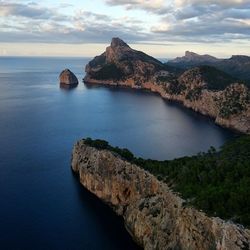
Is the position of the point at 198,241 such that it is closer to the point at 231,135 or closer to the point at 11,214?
the point at 11,214

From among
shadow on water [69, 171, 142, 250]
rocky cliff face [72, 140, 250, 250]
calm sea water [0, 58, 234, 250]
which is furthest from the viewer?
calm sea water [0, 58, 234, 250]

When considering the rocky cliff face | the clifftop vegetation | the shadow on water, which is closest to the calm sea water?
the shadow on water

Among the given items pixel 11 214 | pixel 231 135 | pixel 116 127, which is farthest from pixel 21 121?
pixel 11 214

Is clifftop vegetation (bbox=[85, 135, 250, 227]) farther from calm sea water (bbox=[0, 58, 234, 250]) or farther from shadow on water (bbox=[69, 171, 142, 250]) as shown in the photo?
calm sea water (bbox=[0, 58, 234, 250])

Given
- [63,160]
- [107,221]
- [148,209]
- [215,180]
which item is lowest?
[107,221]

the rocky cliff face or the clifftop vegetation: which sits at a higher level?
the clifftop vegetation

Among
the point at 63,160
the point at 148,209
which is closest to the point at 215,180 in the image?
the point at 148,209

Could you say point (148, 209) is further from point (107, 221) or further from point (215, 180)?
point (215, 180)
